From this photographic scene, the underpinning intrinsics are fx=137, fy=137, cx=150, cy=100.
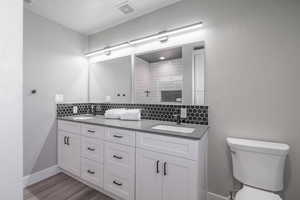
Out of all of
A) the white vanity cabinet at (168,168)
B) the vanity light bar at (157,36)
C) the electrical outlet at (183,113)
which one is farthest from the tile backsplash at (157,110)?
the vanity light bar at (157,36)

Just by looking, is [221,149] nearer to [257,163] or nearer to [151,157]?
[257,163]

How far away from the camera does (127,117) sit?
1938mm

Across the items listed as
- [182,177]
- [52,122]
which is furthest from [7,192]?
[52,122]

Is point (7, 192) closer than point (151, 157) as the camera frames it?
Yes

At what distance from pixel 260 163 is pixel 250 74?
0.82m

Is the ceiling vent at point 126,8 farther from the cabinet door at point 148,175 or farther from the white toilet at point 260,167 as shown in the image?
the white toilet at point 260,167

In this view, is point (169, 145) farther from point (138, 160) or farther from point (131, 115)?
point (131, 115)

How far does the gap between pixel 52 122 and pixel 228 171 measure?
2.50 meters

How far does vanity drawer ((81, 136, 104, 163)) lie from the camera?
5.48 ft

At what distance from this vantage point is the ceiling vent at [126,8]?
1.79m

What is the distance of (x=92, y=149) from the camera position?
175 centimetres

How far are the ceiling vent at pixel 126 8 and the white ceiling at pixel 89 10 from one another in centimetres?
4

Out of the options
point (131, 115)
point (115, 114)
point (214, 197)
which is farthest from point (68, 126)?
point (214, 197)

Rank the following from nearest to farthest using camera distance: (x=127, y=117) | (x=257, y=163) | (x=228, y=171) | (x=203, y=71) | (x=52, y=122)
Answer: (x=257, y=163)
(x=228, y=171)
(x=203, y=71)
(x=127, y=117)
(x=52, y=122)
